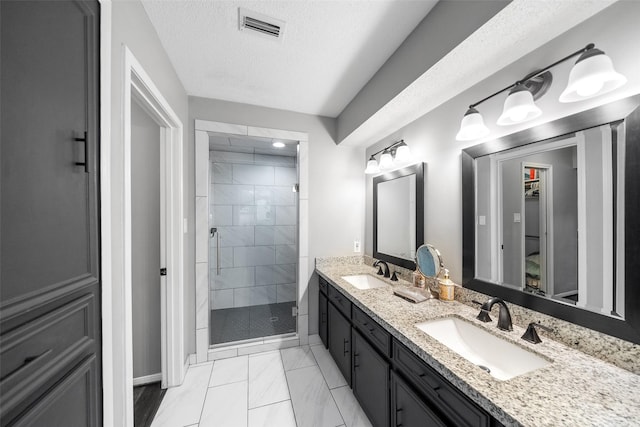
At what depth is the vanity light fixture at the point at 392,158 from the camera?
6.49 ft

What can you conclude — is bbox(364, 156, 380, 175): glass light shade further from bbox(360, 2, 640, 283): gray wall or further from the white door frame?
the white door frame

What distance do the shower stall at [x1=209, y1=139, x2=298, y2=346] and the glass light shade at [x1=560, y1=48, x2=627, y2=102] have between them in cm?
257

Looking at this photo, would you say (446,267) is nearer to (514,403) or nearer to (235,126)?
(514,403)

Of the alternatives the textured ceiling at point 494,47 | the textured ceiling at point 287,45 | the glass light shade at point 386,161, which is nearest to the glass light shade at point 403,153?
the glass light shade at point 386,161

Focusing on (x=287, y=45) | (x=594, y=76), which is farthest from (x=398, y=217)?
(x=287, y=45)

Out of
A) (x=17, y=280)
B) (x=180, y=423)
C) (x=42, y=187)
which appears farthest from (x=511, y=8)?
(x=180, y=423)

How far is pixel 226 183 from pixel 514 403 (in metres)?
3.37

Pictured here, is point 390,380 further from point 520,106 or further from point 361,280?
point 520,106

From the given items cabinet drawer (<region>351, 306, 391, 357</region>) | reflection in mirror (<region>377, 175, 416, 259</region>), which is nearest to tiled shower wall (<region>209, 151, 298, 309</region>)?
reflection in mirror (<region>377, 175, 416, 259</region>)

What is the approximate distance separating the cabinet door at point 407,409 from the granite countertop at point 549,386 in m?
0.23

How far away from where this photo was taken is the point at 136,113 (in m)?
1.83

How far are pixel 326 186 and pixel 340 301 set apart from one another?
3.96 feet

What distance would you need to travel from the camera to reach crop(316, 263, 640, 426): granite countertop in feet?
2.19

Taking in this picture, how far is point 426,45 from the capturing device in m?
1.30
